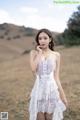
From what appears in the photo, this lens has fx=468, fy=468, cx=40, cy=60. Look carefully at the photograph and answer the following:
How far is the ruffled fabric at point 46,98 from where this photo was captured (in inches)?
235

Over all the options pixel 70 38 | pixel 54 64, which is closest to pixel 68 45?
pixel 70 38

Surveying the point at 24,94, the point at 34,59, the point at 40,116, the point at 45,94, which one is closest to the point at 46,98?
the point at 45,94

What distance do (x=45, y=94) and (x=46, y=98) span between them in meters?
0.05

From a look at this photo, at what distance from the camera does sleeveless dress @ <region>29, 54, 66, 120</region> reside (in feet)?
19.6

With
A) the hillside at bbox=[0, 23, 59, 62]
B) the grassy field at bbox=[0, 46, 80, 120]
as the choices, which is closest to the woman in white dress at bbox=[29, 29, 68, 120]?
the grassy field at bbox=[0, 46, 80, 120]

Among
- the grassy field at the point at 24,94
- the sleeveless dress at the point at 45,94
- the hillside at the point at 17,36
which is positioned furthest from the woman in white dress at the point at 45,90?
the hillside at the point at 17,36

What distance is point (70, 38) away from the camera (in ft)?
138

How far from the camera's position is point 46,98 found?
5973 mm

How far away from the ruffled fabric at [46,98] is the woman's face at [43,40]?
0.42 meters

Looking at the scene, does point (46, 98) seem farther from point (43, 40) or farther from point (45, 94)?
point (43, 40)

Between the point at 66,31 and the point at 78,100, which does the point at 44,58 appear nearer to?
the point at 78,100

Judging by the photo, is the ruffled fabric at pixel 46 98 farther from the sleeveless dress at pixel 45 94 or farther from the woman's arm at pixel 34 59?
the woman's arm at pixel 34 59

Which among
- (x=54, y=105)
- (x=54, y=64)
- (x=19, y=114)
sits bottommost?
(x=19, y=114)

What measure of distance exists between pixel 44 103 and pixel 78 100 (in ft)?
20.0
